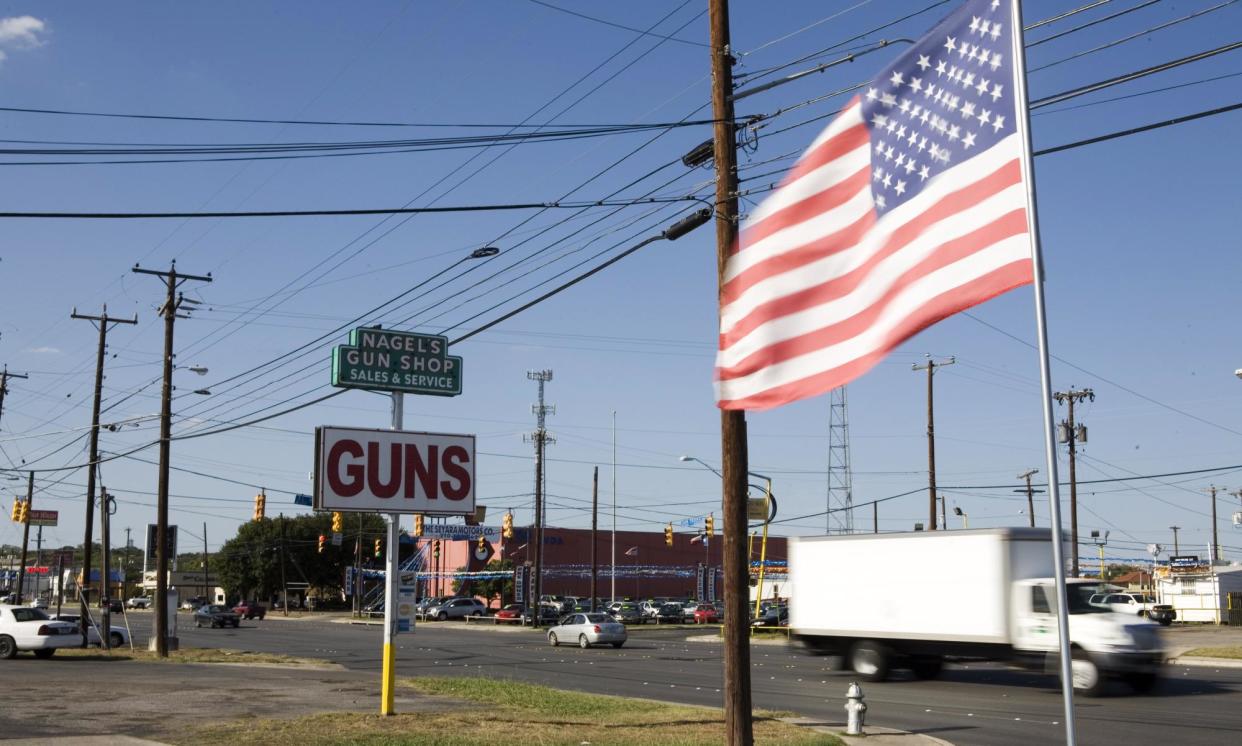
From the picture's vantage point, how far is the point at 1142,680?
74.0 ft

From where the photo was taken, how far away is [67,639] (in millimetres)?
33188

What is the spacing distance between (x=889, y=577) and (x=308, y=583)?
91.5 meters

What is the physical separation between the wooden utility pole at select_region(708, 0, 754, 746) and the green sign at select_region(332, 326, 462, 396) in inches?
284

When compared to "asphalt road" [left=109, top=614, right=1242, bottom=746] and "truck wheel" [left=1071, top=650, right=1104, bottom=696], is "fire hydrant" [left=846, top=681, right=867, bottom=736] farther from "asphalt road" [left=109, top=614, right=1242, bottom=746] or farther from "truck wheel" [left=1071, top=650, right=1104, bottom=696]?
"truck wheel" [left=1071, top=650, right=1104, bottom=696]

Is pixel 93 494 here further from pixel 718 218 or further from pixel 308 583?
pixel 308 583

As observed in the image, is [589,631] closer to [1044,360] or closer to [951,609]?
[951,609]

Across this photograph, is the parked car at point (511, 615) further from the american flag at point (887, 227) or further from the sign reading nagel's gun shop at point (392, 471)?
the american flag at point (887, 227)

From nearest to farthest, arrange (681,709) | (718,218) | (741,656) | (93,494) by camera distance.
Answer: (741,656)
(718,218)
(681,709)
(93,494)

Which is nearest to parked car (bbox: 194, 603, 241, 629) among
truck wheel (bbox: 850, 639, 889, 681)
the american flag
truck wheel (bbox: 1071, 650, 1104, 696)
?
truck wheel (bbox: 850, 639, 889, 681)

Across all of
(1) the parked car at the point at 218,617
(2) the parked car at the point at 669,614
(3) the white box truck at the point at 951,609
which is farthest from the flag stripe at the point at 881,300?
(2) the parked car at the point at 669,614

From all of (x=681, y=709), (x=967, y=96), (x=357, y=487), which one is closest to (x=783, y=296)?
(x=967, y=96)

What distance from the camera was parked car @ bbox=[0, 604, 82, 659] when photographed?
32.4 meters

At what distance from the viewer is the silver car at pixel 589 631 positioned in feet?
144

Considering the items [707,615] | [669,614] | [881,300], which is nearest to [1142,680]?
[881,300]
